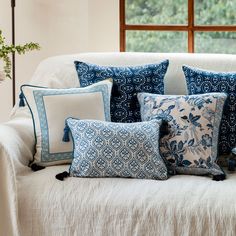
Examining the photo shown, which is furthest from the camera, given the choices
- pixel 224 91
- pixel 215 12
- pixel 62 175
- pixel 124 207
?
pixel 215 12

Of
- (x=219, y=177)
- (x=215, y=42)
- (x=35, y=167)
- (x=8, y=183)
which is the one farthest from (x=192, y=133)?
(x=215, y=42)

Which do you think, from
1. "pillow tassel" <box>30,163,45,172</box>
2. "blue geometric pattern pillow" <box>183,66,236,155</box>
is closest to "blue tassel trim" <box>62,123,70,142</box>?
"pillow tassel" <box>30,163,45,172</box>

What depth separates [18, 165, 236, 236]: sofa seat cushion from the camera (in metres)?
2.11

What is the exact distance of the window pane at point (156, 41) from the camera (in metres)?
3.91

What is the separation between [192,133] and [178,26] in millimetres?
1550

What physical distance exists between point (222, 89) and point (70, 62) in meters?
0.76

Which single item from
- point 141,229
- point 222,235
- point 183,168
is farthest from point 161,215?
point 183,168

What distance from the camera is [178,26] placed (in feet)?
12.7

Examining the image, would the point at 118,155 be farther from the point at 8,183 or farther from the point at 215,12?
the point at 215,12

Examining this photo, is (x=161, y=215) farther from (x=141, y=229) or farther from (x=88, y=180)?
(x=88, y=180)

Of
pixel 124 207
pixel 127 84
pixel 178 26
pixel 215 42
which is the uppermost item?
pixel 178 26

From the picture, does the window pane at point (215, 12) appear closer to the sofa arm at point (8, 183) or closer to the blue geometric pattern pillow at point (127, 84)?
the blue geometric pattern pillow at point (127, 84)

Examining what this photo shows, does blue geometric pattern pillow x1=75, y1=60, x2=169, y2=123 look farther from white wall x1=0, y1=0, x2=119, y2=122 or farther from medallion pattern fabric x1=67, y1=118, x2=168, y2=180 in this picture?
white wall x1=0, y1=0, x2=119, y2=122

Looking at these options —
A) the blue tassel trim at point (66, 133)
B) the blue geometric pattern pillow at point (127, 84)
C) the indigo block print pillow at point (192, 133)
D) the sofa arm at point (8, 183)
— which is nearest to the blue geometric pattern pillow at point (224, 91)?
the indigo block print pillow at point (192, 133)
